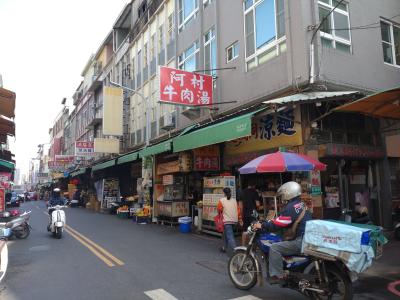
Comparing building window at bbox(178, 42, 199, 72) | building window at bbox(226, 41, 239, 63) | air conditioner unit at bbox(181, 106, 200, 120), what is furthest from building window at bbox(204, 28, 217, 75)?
air conditioner unit at bbox(181, 106, 200, 120)

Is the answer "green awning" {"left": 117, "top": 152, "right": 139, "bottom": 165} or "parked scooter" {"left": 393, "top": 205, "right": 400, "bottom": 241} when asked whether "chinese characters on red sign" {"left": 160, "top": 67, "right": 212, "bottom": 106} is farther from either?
"parked scooter" {"left": 393, "top": 205, "right": 400, "bottom": 241}

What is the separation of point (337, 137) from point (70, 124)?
5474 cm

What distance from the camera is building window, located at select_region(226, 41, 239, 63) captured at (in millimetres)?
15586

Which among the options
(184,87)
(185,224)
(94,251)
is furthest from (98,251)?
(184,87)

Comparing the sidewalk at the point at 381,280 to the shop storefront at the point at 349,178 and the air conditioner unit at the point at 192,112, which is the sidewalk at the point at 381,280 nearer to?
the shop storefront at the point at 349,178

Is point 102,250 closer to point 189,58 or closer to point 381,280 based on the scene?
point 381,280

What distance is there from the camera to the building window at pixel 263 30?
13.1 metres

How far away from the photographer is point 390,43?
14664 millimetres

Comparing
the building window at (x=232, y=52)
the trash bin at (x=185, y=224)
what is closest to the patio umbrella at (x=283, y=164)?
the trash bin at (x=185, y=224)

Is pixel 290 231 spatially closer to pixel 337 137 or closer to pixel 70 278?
pixel 70 278

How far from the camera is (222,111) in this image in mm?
16109

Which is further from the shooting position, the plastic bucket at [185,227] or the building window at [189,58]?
the building window at [189,58]

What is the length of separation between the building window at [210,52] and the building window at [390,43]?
269 inches

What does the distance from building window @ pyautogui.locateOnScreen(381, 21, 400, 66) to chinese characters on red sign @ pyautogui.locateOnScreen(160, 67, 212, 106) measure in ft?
22.6
